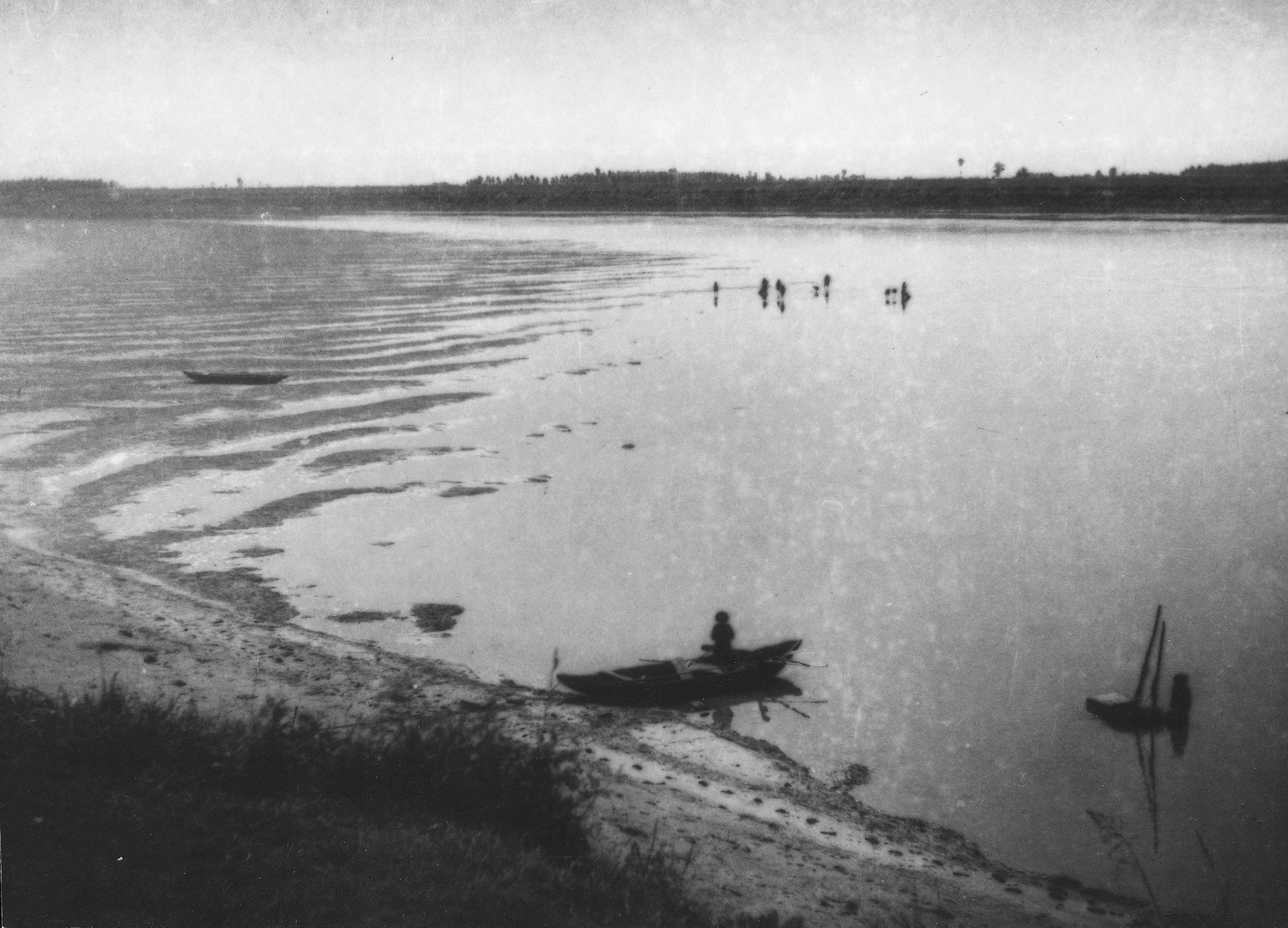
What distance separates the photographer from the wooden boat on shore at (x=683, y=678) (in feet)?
39.4

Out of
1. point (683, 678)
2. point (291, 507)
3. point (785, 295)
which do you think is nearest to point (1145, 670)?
point (683, 678)

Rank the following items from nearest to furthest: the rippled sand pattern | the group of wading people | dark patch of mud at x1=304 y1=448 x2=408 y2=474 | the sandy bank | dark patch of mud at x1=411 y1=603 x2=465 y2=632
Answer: the sandy bank → dark patch of mud at x1=411 y1=603 x2=465 y2=632 → dark patch of mud at x1=304 y1=448 x2=408 y2=474 → the rippled sand pattern → the group of wading people

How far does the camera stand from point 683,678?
1220 centimetres

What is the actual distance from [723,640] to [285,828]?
6.75 meters

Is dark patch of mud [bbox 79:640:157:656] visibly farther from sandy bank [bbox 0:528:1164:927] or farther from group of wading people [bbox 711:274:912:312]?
group of wading people [bbox 711:274:912:312]

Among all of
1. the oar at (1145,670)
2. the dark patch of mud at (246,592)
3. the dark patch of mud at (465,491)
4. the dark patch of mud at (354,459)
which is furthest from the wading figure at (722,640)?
the dark patch of mud at (354,459)

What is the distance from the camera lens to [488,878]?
6820 millimetres

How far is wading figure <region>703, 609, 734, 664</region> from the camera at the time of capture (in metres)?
12.6

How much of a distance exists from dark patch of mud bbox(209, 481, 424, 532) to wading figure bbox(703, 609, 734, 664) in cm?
858

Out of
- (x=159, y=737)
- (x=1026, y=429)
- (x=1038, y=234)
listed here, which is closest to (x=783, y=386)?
(x=1026, y=429)

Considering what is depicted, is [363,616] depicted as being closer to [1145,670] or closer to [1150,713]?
[1145,670]

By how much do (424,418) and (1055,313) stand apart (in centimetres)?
3281

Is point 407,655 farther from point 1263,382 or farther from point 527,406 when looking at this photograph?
point 1263,382

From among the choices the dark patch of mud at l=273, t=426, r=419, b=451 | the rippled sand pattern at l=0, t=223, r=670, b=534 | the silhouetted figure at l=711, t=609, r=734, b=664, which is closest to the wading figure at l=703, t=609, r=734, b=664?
the silhouetted figure at l=711, t=609, r=734, b=664
